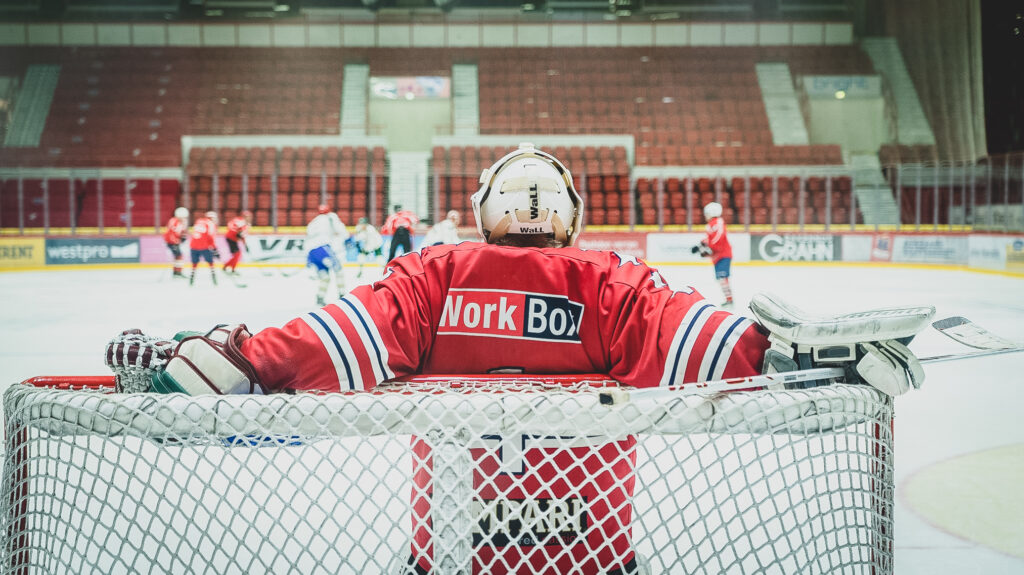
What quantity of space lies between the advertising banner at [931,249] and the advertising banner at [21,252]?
1420cm

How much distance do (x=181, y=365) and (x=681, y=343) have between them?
702 mm

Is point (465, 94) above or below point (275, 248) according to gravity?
above

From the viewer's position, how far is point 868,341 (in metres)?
0.89

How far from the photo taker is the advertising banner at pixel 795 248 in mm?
14414

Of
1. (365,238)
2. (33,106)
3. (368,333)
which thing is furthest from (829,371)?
(33,106)

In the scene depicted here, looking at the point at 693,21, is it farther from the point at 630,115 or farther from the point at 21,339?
the point at 21,339

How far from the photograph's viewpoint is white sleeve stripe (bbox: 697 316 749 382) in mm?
1213

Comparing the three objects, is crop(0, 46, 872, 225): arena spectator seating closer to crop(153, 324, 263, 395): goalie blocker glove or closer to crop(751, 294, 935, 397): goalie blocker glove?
crop(153, 324, 263, 395): goalie blocker glove

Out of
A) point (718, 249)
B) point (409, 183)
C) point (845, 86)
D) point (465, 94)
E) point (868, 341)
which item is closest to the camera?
point (868, 341)

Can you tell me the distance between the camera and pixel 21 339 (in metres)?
5.68

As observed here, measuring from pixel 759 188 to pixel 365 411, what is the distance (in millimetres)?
15933

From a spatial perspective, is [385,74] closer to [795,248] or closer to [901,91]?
[795,248]

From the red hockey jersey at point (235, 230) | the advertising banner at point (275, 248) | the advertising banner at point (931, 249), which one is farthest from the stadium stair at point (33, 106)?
the advertising banner at point (931, 249)

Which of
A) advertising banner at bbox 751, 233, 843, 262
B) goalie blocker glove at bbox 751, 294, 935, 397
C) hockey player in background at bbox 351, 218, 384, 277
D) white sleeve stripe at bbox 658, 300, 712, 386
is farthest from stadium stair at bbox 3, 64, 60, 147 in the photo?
goalie blocker glove at bbox 751, 294, 935, 397
